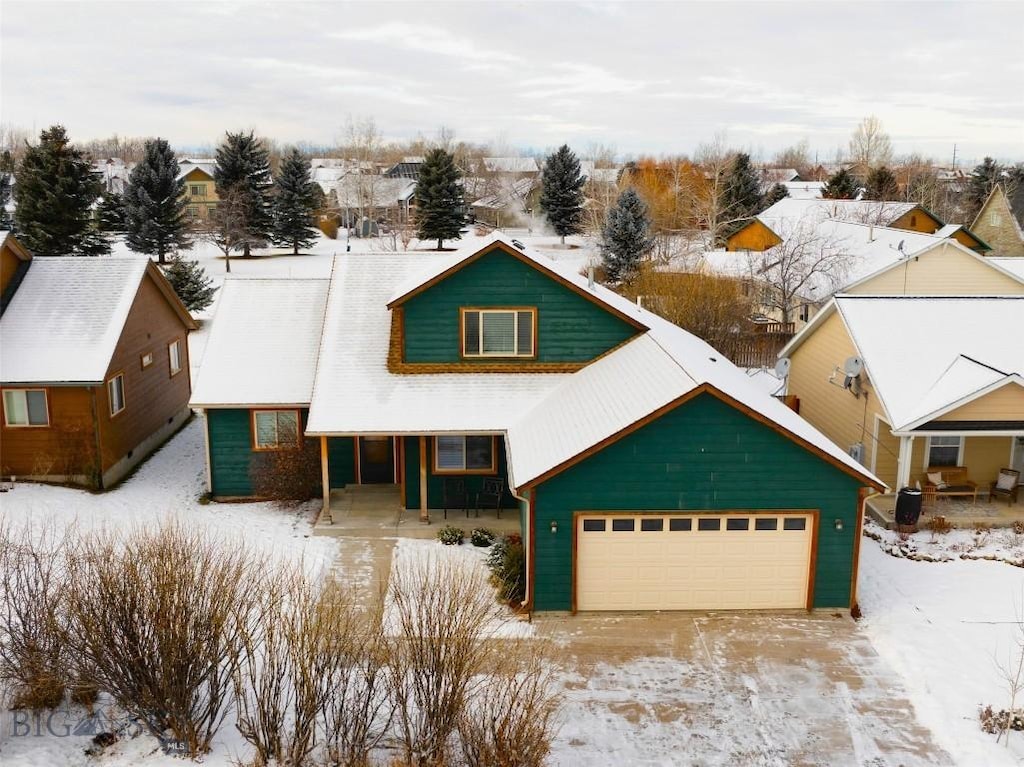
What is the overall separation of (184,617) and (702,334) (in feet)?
83.0

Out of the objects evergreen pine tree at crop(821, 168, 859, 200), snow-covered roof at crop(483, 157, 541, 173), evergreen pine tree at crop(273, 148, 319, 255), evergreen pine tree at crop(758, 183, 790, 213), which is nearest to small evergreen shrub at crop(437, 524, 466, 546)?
evergreen pine tree at crop(273, 148, 319, 255)

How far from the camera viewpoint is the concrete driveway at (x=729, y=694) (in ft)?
40.6

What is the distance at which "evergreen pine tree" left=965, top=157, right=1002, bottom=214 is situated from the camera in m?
75.1

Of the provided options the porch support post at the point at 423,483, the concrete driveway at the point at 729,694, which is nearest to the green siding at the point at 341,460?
the porch support post at the point at 423,483

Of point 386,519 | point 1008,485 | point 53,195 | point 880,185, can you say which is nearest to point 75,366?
→ point 386,519

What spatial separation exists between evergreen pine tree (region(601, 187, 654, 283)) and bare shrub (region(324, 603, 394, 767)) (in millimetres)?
39088

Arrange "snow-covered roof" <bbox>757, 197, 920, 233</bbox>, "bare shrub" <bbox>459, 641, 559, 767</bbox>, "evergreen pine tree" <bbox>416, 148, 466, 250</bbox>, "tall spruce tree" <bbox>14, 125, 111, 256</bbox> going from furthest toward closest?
1. "evergreen pine tree" <bbox>416, 148, 466, 250</bbox>
2. "snow-covered roof" <bbox>757, 197, 920, 233</bbox>
3. "tall spruce tree" <bbox>14, 125, 111, 256</bbox>
4. "bare shrub" <bbox>459, 641, 559, 767</bbox>

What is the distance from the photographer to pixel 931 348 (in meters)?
22.2

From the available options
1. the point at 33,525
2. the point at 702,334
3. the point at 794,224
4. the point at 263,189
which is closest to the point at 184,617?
the point at 33,525

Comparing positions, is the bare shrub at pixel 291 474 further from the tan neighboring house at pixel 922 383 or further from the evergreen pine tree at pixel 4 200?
the evergreen pine tree at pixel 4 200

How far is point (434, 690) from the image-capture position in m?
10.8

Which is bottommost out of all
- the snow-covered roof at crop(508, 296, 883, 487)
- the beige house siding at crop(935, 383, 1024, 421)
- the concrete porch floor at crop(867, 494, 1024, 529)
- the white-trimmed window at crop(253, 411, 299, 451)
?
the concrete porch floor at crop(867, 494, 1024, 529)

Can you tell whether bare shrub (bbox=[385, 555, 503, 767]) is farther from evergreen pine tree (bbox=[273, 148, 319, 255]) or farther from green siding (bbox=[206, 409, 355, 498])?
evergreen pine tree (bbox=[273, 148, 319, 255])

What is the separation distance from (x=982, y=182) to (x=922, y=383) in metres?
65.5
